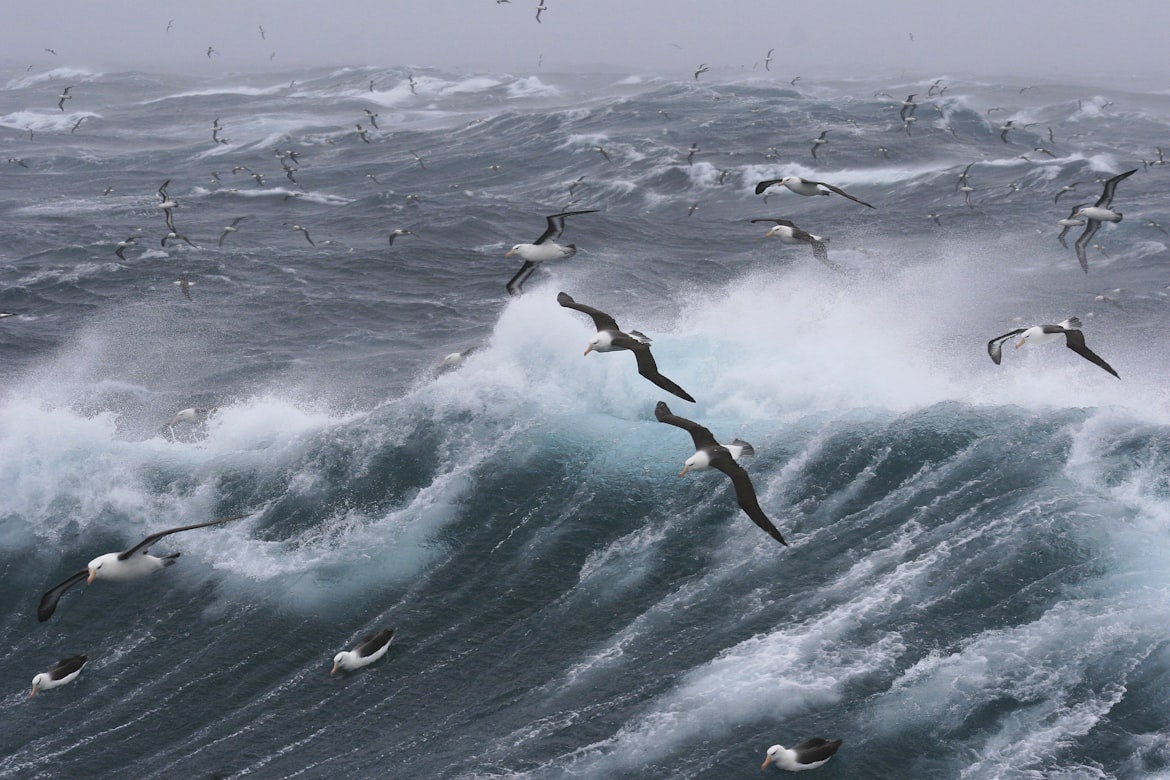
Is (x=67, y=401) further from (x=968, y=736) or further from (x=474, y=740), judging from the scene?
(x=968, y=736)

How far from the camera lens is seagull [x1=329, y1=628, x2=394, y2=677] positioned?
62.9 ft

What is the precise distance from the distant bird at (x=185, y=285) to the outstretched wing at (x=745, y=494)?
26.2 meters

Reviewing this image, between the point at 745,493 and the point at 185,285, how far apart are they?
1091 inches

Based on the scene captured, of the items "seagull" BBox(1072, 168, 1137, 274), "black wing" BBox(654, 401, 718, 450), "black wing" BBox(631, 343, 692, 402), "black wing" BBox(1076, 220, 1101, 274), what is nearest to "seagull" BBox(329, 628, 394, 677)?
"black wing" BBox(654, 401, 718, 450)

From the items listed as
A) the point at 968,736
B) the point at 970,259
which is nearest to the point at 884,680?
the point at 968,736

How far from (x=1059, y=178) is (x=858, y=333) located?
28697 mm

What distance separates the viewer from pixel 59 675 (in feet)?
63.3

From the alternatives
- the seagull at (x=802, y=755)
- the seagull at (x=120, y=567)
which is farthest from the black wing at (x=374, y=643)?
the seagull at (x=802, y=755)

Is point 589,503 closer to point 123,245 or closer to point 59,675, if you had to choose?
point 59,675

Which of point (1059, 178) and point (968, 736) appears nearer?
point (968, 736)

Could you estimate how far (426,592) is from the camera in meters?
21.6

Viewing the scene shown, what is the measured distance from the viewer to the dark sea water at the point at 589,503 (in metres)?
17.5

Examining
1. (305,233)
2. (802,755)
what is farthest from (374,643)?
(305,233)

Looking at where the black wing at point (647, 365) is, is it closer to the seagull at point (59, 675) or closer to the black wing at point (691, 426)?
the black wing at point (691, 426)
